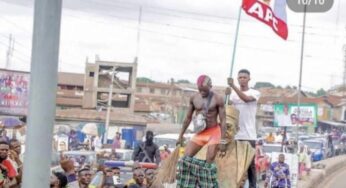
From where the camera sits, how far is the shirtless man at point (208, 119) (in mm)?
6594

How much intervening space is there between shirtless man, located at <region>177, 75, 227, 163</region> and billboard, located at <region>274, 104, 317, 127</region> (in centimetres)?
1745

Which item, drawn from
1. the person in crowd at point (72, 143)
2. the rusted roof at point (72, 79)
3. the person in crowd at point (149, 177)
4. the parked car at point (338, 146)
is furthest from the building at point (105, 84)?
the person in crowd at point (149, 177)

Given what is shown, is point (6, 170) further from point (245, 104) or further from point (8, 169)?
point (245, 104)

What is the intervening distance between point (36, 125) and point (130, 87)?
64683mm

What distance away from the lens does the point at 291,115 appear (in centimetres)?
2800

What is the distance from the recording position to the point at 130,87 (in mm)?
66625

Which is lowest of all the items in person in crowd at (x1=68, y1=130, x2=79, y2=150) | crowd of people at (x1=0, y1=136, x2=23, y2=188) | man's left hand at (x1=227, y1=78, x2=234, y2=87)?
person in crowd at (x1=68, y1=130, x2=79, y2=150)

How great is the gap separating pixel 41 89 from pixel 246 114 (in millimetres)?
6022

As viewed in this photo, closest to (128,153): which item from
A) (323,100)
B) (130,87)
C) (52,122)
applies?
(52,122)

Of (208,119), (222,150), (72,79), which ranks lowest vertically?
(222,150)

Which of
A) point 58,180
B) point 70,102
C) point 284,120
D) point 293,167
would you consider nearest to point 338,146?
point 284,120

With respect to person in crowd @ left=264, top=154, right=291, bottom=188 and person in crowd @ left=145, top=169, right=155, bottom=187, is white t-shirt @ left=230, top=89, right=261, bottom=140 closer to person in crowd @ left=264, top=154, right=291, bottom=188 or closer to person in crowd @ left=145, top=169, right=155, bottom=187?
person in crowd @ left=145, top=169, right=155, bottom=187

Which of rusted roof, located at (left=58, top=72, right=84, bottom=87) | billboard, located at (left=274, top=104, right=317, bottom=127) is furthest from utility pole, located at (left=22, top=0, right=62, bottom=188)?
rusted roof, located at (left=58, top=72, right=84, bottom=87)

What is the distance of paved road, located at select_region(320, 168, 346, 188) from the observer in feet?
69.5
